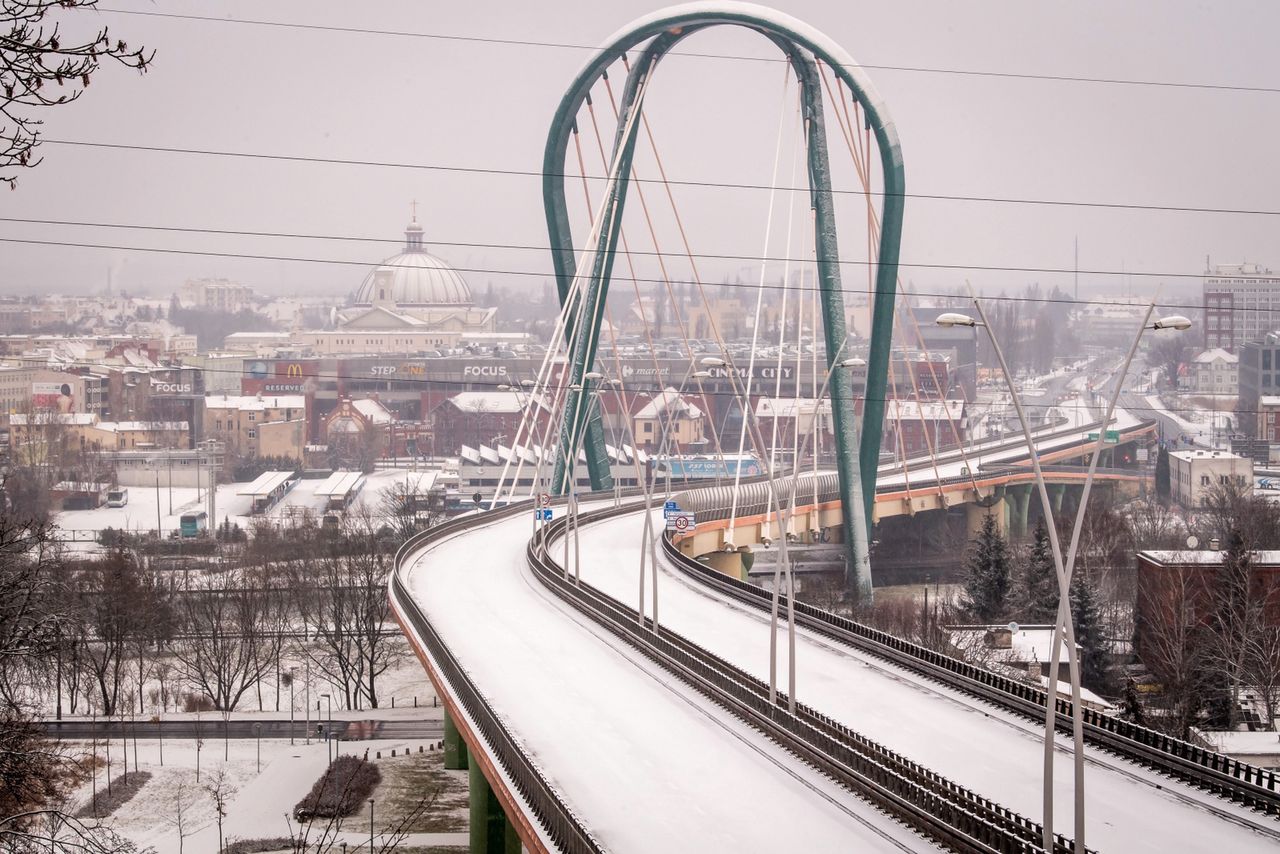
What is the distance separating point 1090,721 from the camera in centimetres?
2061

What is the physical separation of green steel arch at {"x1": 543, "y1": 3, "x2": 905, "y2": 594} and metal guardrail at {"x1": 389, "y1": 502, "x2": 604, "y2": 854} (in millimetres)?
14884

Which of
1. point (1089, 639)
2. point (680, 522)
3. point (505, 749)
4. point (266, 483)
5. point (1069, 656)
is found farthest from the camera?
point (266, 483)

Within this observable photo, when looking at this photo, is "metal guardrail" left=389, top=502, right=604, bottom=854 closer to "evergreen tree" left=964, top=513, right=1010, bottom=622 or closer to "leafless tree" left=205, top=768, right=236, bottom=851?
"leafless tree" left=205, top=768, right=236, bottom=851

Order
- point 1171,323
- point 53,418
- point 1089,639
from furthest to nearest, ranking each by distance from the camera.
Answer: point 53,418
point 1089,639
point 1171,323

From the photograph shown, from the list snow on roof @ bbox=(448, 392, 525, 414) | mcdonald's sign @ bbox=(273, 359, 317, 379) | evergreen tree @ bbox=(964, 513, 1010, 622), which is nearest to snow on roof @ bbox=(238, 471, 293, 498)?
snow on roof @ bbox=(448, 392, 525, 414)

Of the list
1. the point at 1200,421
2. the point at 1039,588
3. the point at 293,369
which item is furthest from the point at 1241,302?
the point at 1039,588

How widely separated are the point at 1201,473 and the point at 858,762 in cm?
7555

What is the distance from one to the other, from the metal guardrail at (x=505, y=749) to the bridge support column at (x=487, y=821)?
155cm

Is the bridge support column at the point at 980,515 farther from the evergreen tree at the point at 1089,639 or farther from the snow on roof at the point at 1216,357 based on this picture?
the snow on roof at the point at 1216,357

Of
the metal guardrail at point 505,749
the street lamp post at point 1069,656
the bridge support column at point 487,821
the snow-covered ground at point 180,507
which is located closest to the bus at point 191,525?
the snow-covered ground at point 180,507

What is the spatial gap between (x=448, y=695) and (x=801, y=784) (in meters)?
7.77

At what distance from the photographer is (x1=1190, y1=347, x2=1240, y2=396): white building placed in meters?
148

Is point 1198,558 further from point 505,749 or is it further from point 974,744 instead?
point 505,749

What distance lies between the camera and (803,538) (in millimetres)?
72938
